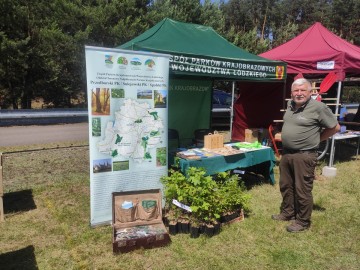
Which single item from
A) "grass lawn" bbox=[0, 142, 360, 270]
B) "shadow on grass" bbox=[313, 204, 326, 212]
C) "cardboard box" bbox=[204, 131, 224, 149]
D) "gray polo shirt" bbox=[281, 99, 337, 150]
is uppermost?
"gray polo shirt" bbox=[281, 99, 337, 150]

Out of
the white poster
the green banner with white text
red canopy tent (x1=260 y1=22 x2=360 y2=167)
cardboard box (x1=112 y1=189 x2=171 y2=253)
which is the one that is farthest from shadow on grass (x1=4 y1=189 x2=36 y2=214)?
red canopy tent (x1=260 y1=22 x2=360 y2=167)

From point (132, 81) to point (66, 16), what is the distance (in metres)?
14.9

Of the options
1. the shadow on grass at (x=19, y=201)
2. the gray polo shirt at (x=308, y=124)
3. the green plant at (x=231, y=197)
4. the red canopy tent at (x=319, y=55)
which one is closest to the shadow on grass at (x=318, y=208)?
the green plant at (x=231, y=197)

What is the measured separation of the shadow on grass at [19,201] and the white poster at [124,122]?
1325 millimetres

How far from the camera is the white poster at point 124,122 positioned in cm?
343

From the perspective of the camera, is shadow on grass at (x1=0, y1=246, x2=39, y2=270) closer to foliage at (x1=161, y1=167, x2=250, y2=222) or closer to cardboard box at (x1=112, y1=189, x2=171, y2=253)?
cardboard box at (x1=112, y1=189, x2=171, y2=253)

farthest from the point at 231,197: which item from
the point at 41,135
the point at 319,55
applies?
the point at 41,135

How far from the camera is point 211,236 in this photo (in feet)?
11.8

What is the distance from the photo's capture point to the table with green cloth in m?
4.22

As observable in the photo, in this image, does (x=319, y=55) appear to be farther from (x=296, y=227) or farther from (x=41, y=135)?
(x=41, y=135)

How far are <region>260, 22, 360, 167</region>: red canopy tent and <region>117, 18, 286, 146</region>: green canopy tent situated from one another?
147 cm

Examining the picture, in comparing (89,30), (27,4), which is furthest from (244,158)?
(27,4)

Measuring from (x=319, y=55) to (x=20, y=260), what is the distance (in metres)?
6.80

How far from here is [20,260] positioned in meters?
3.09
